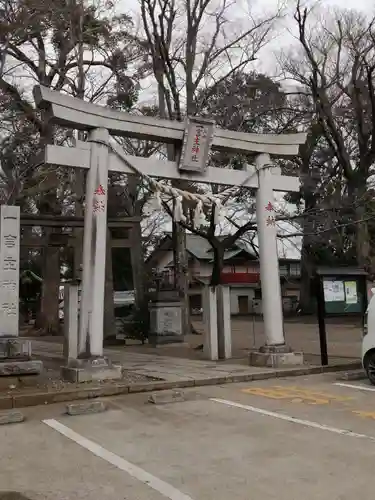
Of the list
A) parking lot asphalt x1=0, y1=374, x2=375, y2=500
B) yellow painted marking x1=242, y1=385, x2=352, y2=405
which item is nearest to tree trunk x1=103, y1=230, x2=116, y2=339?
yellow painted marking x1=242, y1=385, x2=352, y2=405

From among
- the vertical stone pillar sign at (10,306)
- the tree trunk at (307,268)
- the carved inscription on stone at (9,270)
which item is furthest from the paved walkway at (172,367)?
the tree trunk at (307,268)

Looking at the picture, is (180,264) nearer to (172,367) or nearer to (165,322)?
(165,322)

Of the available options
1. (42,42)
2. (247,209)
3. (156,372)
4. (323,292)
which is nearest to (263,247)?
(323,292)

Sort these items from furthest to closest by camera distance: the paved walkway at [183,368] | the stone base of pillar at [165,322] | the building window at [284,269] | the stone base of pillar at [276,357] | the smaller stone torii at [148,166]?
the building window at [284,269], the stone base of pillar at [165,322], the stone base of pillar at [276,357], the paved walkway at [183,368], the smaller stone torii at [148,166]

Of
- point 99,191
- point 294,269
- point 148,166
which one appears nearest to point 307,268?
point 294,269

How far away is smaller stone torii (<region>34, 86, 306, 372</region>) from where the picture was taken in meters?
9.58

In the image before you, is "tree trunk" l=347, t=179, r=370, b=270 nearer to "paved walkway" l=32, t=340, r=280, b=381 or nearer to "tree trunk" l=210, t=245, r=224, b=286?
"tree trunk" l=210, t=245, r=224, b=286

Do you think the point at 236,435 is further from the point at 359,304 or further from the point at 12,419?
the point at 359,304

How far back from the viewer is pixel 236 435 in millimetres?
6152

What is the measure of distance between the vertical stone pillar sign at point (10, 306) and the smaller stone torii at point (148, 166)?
102 cm

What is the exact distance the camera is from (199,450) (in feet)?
18.2

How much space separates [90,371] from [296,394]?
11.7 feet

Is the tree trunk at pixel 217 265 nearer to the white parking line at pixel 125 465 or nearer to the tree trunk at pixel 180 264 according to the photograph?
the tree trunk at pixel 180 264

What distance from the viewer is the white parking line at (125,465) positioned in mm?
4293
